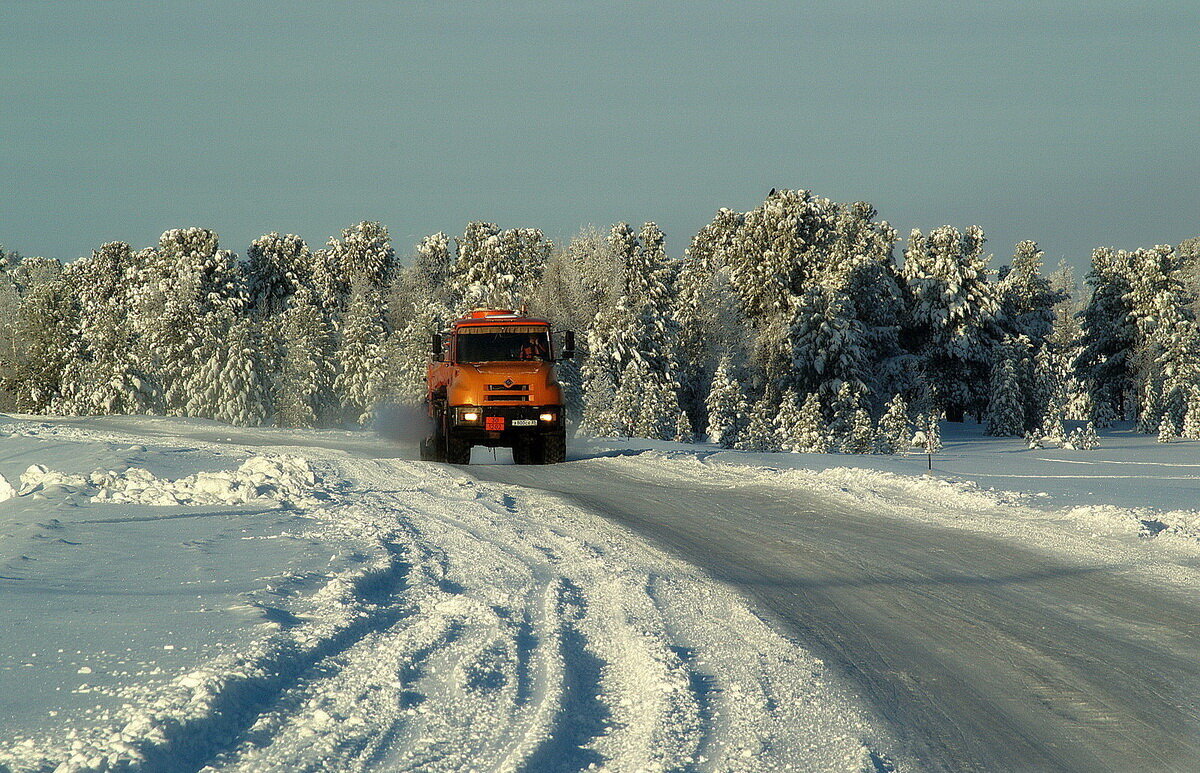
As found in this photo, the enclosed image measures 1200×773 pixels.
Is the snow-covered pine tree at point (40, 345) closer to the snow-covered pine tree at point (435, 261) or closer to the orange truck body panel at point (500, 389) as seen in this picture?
the snow-covered pine tree at point (435, 261)

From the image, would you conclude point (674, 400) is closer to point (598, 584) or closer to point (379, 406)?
point (379, 406)

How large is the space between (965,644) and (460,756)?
386 centimetres

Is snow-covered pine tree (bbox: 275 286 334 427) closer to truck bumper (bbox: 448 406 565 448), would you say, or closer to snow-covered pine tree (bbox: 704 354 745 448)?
snow-covered pine tree (bbox: 704 354 745 448)

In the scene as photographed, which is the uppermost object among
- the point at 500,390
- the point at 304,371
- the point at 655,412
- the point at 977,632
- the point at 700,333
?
the point at 700,333

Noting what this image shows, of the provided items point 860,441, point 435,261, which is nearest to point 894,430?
point 860,441

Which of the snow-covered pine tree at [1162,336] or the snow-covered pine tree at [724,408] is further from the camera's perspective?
the snow-covered pine tree at [1162,336]

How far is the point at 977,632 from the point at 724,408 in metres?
36.0

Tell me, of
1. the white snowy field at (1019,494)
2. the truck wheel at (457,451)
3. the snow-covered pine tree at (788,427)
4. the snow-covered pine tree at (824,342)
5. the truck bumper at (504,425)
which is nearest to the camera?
the white snowy field at (1019,494)

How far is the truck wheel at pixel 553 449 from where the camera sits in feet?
63.7

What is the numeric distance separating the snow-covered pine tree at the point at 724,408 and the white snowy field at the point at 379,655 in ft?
105

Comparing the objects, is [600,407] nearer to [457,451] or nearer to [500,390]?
[457,451]

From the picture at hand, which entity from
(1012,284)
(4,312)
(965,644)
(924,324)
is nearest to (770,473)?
(965,644)

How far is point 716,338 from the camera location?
51281 mm

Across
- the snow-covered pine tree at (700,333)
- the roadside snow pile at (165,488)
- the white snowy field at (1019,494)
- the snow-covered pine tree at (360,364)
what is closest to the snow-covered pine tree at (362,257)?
the snow-covered pine tree at (360,364)
